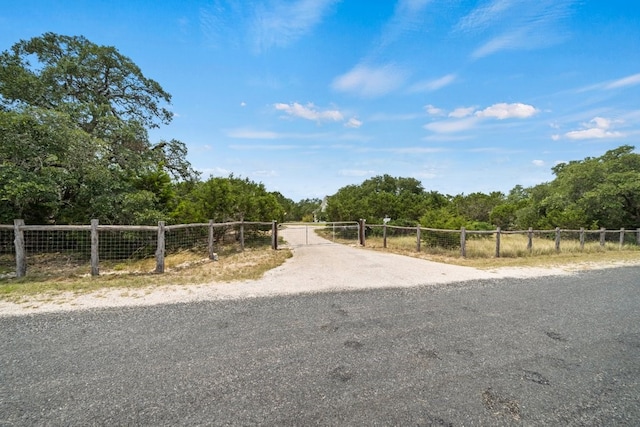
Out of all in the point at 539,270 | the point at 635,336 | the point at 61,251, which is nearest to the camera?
the point at 635,336

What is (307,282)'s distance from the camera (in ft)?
21.4

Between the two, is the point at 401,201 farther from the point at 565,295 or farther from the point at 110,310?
the point at 110,310

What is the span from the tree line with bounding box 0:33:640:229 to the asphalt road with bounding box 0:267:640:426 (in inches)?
247

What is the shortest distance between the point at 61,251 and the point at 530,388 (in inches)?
513

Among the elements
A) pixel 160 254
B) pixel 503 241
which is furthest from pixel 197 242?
pixel 503 241

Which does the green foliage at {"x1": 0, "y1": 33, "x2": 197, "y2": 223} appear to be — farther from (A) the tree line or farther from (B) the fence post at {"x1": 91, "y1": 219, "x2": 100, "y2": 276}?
(B) the fence post at {"x1": 91, "y1": 219, "x2": 100, "y2": 276}

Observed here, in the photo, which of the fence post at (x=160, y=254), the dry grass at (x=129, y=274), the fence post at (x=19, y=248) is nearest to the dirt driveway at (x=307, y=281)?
the dry grass at (x=129, y=274)

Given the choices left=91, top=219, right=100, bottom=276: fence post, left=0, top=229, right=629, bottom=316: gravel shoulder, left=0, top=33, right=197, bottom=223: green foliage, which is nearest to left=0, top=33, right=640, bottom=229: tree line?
left=0, top=33, right=197, bottom=223: green foliage

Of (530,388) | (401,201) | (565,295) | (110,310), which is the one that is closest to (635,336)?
(565,295)

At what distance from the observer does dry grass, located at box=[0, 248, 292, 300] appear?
5.79 m

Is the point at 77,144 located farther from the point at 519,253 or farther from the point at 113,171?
the point at 519,253

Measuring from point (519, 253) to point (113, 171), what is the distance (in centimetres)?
1560

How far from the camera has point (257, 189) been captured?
15.2 m

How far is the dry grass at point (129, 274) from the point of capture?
5786mm
